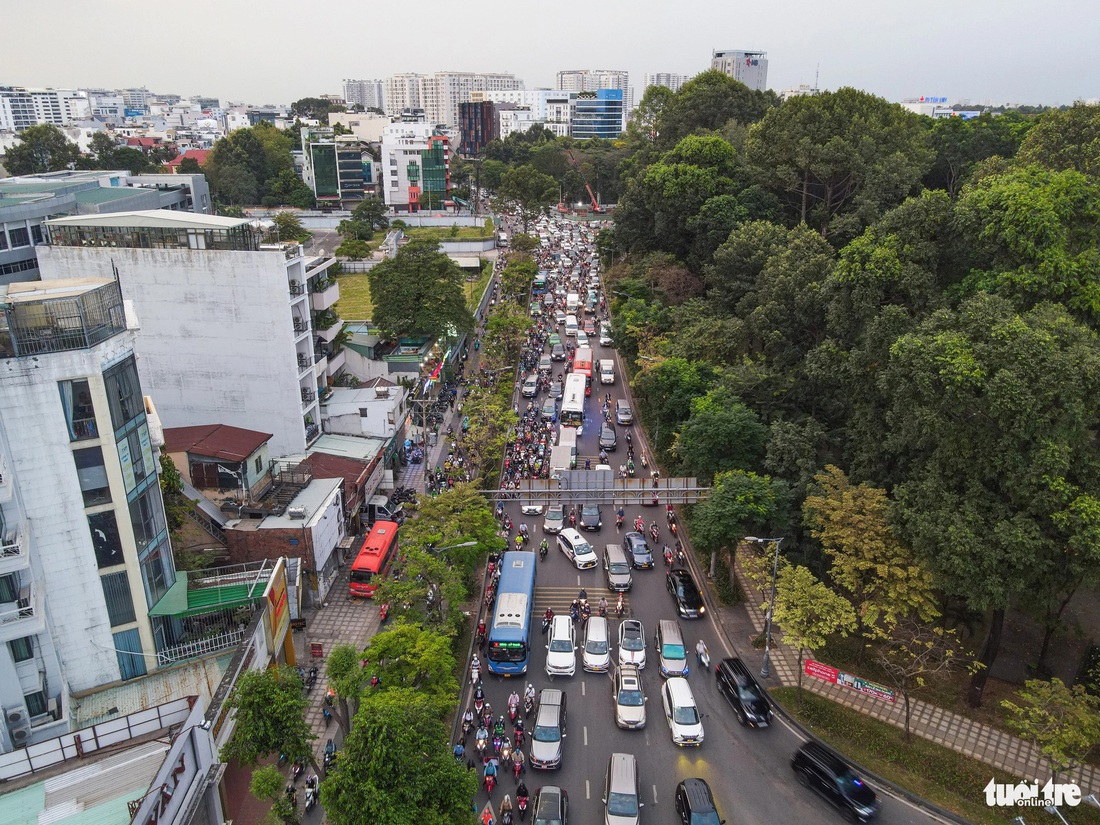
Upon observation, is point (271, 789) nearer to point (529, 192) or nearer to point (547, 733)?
point (547, 733)

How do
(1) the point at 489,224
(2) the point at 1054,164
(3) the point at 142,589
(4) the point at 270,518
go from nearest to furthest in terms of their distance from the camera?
(3) the point at 142,589
(4) the point at 270,518
(2) the point at 1054,164
(1) the point at 489,224

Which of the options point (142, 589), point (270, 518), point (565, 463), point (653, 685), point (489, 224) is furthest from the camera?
point (489, 224)


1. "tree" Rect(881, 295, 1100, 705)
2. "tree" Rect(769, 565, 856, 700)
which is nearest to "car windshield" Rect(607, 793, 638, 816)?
"tree" Rect(769, 565, 856, 700)

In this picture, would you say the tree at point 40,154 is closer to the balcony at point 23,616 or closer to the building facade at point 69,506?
the building facade at point 69,506

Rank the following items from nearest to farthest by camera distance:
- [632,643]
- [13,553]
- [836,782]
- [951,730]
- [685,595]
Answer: [13,553] → [836,782] → [951,730] → [632,643] → [685,595]

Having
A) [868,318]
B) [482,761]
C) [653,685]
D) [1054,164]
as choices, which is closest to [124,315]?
[482,761]

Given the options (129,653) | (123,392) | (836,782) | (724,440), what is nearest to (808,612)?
(836,782)

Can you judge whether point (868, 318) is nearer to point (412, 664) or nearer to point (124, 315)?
point (412, 664)
